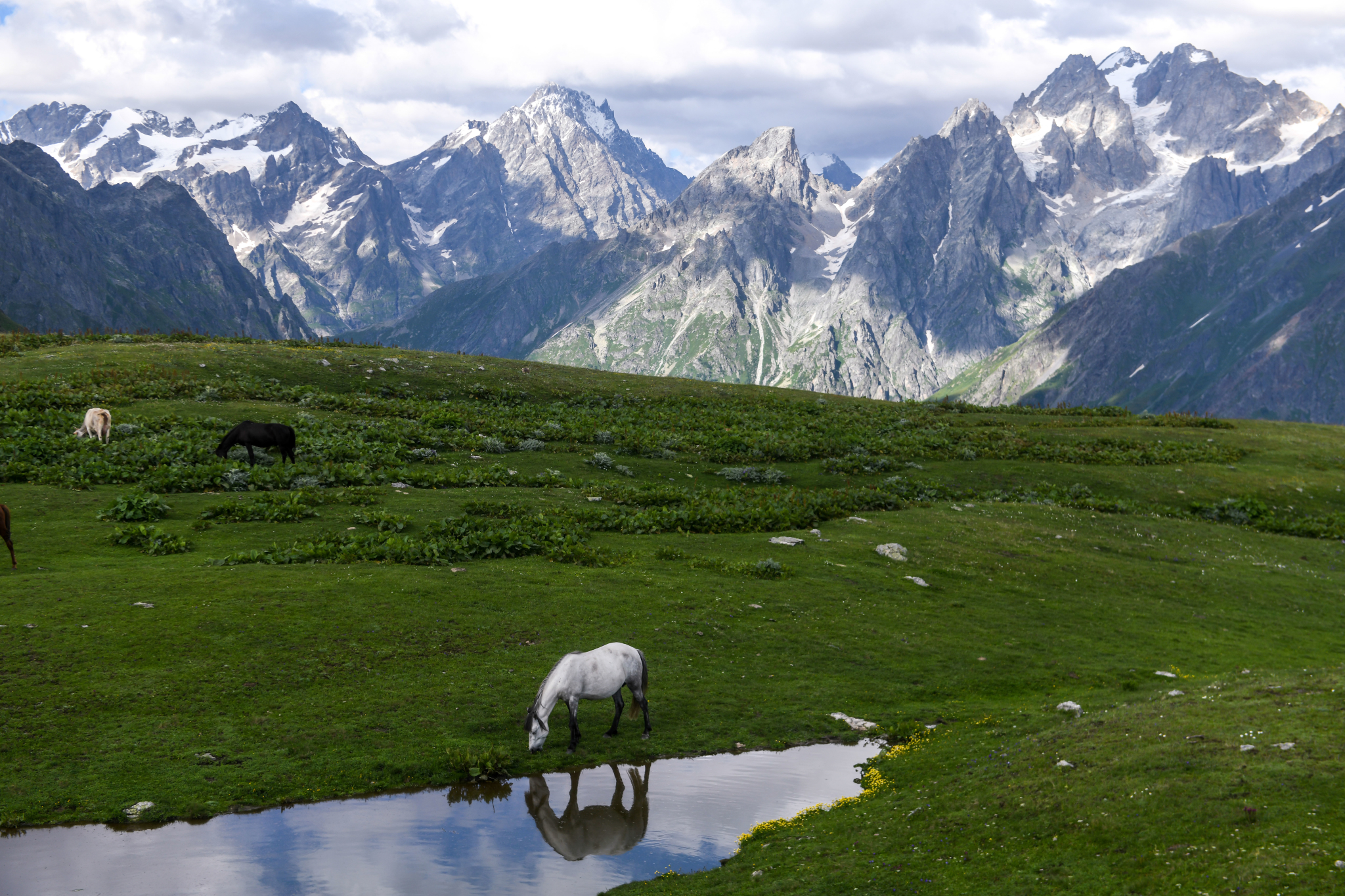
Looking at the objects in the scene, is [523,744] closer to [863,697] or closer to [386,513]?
[863,697]

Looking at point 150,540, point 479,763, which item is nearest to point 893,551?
point 479,763

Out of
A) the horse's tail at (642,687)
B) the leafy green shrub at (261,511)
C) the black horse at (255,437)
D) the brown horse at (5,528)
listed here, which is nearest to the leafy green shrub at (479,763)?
the horse's tail at (642,687)

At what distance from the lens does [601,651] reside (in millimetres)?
17875

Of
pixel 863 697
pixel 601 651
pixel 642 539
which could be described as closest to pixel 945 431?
pixel 642 539

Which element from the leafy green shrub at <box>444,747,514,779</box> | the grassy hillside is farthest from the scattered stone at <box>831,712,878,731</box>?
the leafy green shrub at <box>444,747,514,779</box>

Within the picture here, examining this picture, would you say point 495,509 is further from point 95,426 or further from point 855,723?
point 95,426

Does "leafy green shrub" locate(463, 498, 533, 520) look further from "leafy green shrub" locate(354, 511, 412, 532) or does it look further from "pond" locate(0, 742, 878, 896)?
"pond" locate(0, 742, 878, 896)

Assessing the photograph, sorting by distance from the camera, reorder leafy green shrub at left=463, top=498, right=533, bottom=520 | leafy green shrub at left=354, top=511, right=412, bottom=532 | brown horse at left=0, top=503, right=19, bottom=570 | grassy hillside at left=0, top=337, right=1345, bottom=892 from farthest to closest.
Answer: leafy green shrub at left=463, top=498, right=533, bottom=520, leafy green shrub at left=354, top=511, right=412, bottom=532, brown horse at left=0, top=503, right=19, bottom=570, grassy hillside at left=0, top=337, right=1345, bottom=892

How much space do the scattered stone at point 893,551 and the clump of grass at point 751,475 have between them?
12.7 metres

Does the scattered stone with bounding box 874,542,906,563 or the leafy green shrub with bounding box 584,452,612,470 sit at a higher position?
the leafy green shrub with bounding box 584,452,612,470

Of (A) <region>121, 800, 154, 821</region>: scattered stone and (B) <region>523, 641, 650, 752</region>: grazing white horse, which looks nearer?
(A) <region>121, 800, 154, 821</region>: scattered stone

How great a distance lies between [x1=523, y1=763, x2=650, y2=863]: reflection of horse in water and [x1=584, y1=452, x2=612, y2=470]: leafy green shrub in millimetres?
30102

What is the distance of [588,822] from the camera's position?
15.0m

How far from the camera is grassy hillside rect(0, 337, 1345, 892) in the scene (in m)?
13.0
